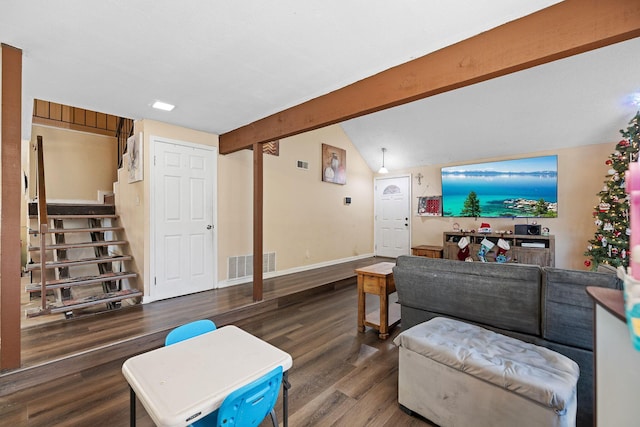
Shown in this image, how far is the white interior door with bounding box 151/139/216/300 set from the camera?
381 centimetres

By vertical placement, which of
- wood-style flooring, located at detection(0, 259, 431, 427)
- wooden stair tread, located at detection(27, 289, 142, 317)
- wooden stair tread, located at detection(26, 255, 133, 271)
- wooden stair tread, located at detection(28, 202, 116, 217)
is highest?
wooden stair tread, located at detection(28, 202, 116, 217)

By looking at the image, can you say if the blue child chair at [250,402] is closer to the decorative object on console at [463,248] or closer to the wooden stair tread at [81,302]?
the wooden stair tread at [81,302]

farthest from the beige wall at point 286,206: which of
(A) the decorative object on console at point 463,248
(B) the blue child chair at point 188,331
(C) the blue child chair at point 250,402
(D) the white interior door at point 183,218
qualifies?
(C) the blue child chair at point 250,402

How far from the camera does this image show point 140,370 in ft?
3.93

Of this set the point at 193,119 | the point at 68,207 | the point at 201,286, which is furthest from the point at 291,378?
the point at 68,207

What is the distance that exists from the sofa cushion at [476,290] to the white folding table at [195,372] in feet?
5.08

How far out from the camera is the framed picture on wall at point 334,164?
6.19 metres

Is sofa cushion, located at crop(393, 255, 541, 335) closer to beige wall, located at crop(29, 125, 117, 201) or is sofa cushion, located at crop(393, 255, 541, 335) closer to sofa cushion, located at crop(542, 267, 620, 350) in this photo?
sofa cushion, located at crop(542, 267, 620, 350)

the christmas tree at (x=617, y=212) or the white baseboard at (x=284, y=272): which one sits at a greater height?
the christmas tree at (x=617, y=212)

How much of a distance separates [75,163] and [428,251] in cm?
739

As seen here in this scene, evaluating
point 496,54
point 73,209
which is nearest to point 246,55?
point 496,54

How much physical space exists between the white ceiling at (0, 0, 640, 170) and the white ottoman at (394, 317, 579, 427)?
2064mm

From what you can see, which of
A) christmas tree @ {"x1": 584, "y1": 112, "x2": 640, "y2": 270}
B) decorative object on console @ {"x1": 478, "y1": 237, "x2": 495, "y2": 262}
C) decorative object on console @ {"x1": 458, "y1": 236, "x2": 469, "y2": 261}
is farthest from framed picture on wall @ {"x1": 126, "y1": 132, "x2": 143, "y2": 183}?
christmas tree @ {"x1": 584, "y1": 112, "x2": 640, "y2": 270}

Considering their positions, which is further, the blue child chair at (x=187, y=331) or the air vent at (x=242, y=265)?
the air vent at (x=242, y=265)
